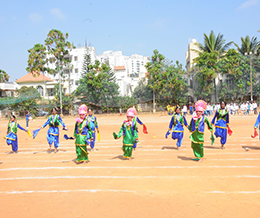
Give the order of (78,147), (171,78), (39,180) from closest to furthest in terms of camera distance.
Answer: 1. (39,180)
2. (78,147)
3. (171,78)

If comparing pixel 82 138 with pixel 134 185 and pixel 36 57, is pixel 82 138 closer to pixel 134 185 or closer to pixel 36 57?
pixel 134 185

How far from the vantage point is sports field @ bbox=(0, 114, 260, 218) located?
15.8ft

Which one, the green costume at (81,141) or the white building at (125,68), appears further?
the white building at (125,68)

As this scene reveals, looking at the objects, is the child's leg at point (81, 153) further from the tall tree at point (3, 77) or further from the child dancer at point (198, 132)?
the tall tree at point (3, 77)

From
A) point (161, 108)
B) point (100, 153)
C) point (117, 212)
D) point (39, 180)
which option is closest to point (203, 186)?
point (117, 212)

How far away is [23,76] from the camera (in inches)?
1986

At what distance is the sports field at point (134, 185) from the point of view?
4.82m

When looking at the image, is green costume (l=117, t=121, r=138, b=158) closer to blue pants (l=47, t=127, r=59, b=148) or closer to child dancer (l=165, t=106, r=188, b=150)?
child dancer (l=165, t=106, r=188, b=150)

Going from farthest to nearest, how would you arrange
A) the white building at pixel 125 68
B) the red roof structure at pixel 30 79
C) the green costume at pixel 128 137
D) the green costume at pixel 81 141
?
the white building at pixel 125 68
the red roof structure at pixel 30 79
the green costume at pixel 128 137
the green costume at pixel 81 141

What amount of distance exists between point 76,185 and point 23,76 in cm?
4882

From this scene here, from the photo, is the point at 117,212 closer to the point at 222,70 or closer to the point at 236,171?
the point at 236,171

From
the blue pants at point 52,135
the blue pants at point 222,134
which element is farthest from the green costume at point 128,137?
the blue pants at point 222,134

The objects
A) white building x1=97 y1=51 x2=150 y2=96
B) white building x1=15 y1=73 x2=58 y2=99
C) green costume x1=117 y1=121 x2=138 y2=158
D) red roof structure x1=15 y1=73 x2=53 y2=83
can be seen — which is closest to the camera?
green costume x1=117 y1=121 x2=138 y2=158

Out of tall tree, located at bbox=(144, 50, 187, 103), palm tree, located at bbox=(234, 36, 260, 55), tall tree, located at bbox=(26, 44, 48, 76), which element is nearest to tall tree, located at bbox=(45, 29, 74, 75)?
tall tree, located at bbox=(26, 44, 48, 76)
